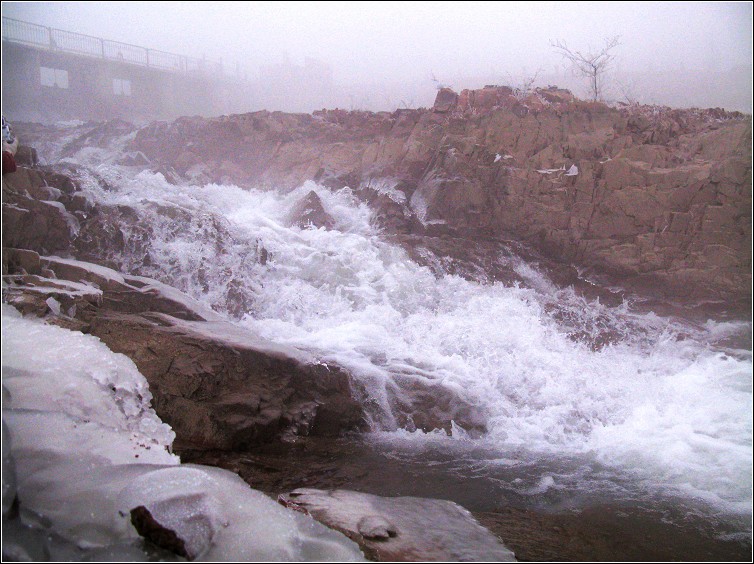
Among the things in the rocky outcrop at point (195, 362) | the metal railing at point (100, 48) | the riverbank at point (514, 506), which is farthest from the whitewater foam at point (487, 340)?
the metal railing at point (100, 48)

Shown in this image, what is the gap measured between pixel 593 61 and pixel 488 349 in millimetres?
3516

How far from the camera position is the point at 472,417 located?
4445mm

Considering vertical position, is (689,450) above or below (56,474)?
below

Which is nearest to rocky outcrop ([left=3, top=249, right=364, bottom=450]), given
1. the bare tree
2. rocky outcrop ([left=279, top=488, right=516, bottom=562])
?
rocky outcrop ([left=279, top=488, right=516, bottom=562])

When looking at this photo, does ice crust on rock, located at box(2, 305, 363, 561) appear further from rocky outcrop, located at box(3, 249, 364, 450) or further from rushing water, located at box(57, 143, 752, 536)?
rushing water, located at box(57, 143, 752, 536)

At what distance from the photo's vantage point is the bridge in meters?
4.66

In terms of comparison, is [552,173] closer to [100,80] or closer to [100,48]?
[100,48]

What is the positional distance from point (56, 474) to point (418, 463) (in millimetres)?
2229

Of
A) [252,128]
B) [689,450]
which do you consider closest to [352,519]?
[689,450]

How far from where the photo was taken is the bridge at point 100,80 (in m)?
4.66

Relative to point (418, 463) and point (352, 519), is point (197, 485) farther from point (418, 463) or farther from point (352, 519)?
point (418, 463)

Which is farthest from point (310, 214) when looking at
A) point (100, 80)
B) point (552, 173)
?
point (552, 173)

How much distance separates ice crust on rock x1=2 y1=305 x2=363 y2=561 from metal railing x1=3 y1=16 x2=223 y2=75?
2.16m

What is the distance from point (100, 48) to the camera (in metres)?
5.30
